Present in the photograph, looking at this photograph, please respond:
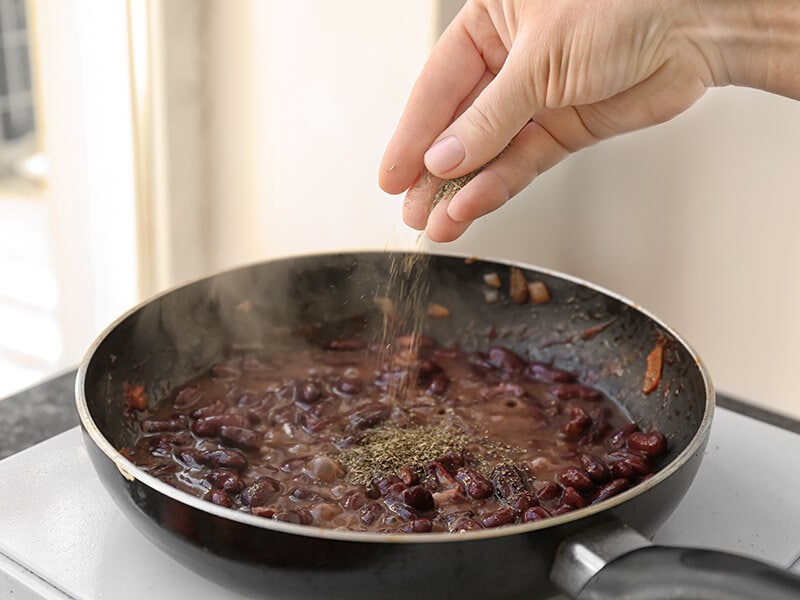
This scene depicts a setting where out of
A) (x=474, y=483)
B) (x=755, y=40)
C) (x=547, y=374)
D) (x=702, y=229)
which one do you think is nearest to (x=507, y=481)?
(x=474, y=483)

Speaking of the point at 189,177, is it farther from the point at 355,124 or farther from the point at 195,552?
the point at 195,552

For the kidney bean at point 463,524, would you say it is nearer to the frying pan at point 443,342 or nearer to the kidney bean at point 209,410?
the frying pan at point 443,342

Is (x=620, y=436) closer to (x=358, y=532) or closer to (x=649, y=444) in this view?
(x=649, y=444)

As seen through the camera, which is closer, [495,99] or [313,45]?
[495,99]

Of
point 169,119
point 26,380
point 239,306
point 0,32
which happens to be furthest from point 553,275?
point 0,32

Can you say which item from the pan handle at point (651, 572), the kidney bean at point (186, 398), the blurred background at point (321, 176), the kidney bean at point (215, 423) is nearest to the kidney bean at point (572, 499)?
the pan handle at point (651, 572)

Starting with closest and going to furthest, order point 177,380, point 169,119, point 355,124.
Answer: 1. point 177,380
2. point 355,124
3. point 169,119
